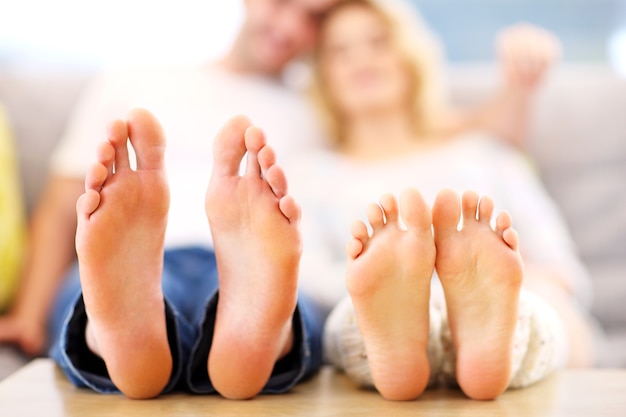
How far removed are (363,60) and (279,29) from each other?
20cm

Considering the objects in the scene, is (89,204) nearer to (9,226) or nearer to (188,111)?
(9,226)

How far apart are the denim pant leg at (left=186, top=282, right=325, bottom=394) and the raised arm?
2.44 ft

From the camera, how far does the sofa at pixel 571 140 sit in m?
1.49

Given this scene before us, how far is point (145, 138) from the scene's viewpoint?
781mm

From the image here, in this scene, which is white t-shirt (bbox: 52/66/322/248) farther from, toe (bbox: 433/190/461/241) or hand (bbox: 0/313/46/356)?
toe (bbox: 433/190/461/241)

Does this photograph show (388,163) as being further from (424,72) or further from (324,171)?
(424,72)

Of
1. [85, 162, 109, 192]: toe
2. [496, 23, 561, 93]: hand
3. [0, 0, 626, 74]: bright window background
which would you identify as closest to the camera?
[85, 162, 109, 192]: toe

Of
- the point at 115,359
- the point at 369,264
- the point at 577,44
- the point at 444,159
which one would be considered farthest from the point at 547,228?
the point at 577,44

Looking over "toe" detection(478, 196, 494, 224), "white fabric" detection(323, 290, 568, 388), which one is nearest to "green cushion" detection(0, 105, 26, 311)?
A: "white fabric" detection(323, 290, 568, 388)

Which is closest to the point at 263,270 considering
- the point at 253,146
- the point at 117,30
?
the point at 253,146

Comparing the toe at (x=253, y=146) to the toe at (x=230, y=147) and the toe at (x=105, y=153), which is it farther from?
the toe at (x=105, y=153)

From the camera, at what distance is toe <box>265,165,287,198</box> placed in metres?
0.78

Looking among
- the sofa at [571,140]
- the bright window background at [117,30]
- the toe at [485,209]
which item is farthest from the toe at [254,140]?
the bright window background at [117,30]

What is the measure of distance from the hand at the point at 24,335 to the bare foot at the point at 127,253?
49cm
